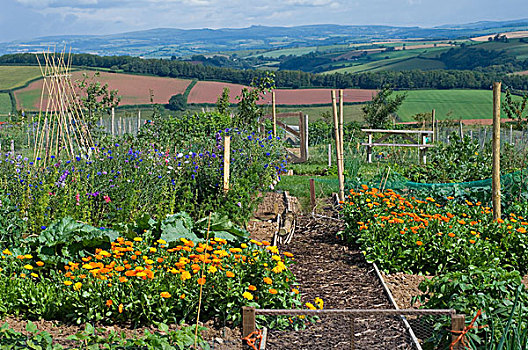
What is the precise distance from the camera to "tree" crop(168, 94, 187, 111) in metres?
38.2

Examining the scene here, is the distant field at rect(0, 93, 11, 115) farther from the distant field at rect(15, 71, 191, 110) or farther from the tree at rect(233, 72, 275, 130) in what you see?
the tree at rect(233, 72, 275, 130)

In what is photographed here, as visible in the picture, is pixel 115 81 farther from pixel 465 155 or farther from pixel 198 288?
pixel 198 288

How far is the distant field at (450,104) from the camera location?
41625 mm

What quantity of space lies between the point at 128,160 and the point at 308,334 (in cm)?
407

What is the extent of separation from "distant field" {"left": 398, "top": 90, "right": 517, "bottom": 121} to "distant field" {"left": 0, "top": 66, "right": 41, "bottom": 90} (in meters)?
28.7

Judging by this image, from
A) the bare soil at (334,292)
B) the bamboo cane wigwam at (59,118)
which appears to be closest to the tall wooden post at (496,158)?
the bare soil at (334,292)

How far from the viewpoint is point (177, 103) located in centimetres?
3841

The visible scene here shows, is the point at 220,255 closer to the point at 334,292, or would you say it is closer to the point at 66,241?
the point at 334,292

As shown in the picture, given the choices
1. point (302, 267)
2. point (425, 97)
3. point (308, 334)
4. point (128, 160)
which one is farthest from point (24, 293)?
point (425, 97)

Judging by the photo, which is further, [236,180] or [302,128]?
[302,128]

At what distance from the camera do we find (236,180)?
24.6 ft

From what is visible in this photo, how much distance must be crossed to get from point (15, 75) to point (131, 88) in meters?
11.5

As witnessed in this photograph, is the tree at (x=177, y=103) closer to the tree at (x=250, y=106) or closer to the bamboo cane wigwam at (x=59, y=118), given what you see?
the tree at (x=250, y=106)

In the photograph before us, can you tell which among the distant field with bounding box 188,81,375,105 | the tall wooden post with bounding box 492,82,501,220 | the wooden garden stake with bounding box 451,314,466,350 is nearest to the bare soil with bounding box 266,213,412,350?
the wooden garden stake with bounding box 451,314,466,350
